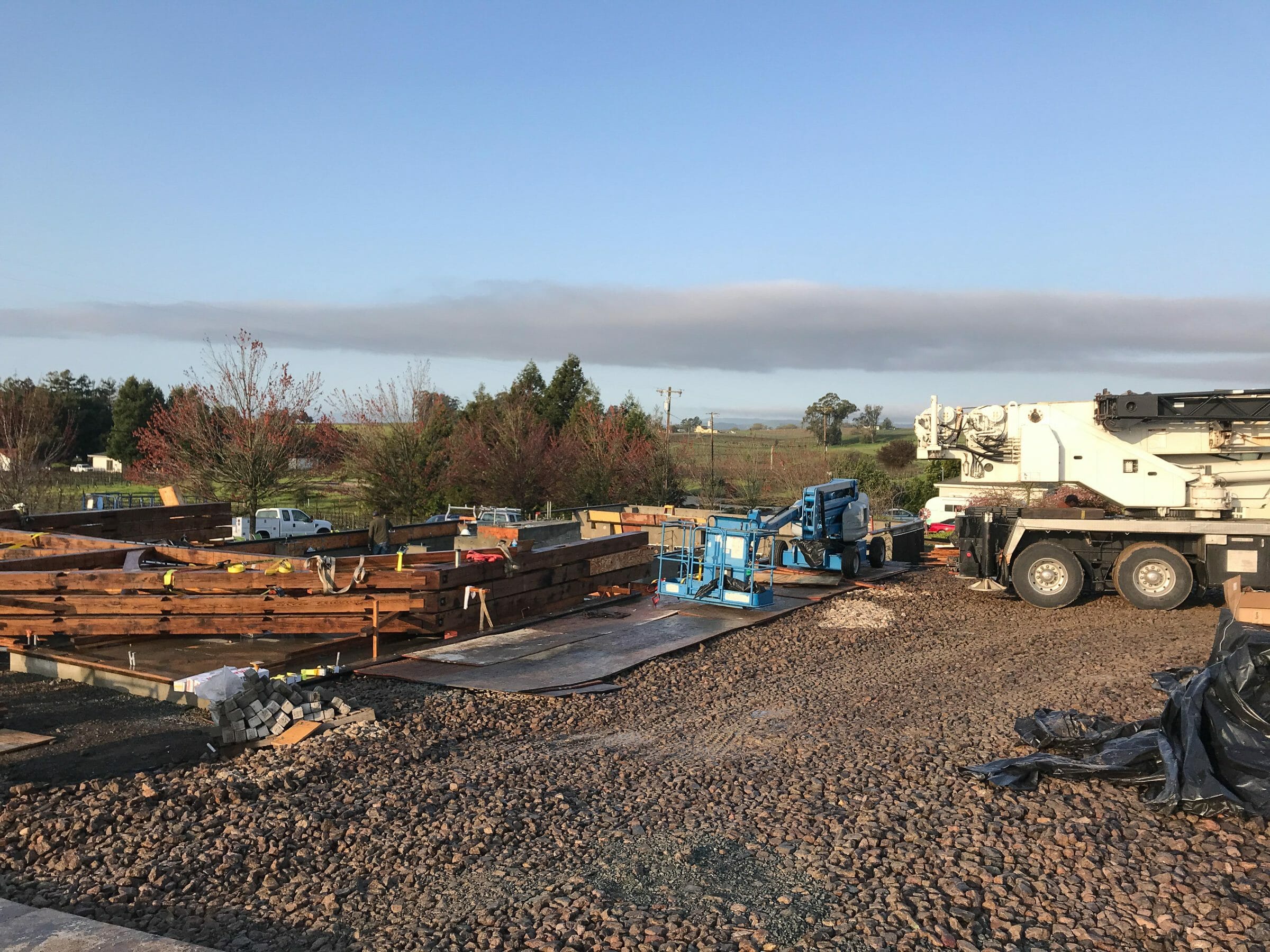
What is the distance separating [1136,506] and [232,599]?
14.1m

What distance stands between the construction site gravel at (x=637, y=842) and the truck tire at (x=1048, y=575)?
6558 mm

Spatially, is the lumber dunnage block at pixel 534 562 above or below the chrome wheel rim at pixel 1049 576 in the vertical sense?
above

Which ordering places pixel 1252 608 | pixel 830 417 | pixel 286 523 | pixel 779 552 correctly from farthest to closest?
1. pixel 830 417
2. pixel 286 523
3. pixel 779 552
4. pixel 1252 608

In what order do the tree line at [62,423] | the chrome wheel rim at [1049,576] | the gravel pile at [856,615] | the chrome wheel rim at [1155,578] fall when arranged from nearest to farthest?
the gravel pile at [856,615] < the chrome wheel rim at [1155,578] < the chrome wheel rim at [1049,576] < the tree line at [62,423]

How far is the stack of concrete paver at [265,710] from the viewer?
7336mm

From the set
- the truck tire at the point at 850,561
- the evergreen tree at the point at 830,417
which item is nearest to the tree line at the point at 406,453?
the truck tire at the point at 850,561

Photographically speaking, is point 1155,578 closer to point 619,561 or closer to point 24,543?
point 619,561

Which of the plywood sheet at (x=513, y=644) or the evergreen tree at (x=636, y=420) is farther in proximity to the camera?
the evergreen tree at (x=636, y=420)

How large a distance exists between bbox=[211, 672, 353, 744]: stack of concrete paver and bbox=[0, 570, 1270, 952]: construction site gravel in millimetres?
369

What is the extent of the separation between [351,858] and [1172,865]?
4558mm

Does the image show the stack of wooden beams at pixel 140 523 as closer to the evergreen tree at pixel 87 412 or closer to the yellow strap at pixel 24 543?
the yellow strap at pixel 24 543

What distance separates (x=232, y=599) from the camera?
10422 millimetres

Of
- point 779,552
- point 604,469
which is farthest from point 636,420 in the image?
point 779,552

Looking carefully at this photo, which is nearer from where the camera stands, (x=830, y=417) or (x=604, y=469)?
(x=604, y=469)
